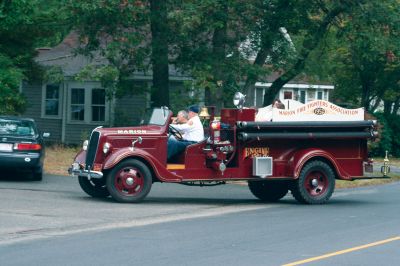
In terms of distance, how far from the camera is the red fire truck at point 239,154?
1753 centimetres

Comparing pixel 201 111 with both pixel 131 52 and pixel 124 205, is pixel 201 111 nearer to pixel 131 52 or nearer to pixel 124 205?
pixel 124 205

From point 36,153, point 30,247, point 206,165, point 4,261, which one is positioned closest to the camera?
point 4,261

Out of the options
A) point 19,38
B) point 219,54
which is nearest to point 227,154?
point 219,54

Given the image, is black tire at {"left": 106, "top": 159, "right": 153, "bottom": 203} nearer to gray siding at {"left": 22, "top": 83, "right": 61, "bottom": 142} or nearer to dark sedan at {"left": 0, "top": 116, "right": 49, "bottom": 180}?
dark sedan at {"left": 0, "top": 116, "right": 49, "bottom": 180}

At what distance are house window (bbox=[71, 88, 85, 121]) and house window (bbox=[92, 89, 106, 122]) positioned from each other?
53cm

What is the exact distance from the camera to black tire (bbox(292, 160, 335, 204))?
60.5 feet

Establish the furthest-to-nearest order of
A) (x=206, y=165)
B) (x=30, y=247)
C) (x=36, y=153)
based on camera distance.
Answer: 1. (x=36, y=153)
2. (x=206, y=165)
3. (x=30, y=247)

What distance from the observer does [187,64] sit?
2792 centimetres

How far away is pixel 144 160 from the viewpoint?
57.8 feet

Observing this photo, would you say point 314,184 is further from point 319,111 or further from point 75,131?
point 75,131

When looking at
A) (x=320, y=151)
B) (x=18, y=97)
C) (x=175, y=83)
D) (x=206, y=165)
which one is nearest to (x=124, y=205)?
(x=206, y=165)

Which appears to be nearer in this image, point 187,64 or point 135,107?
point 187,64

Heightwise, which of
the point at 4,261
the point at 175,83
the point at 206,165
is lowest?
the point at 4,261

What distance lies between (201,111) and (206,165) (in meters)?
1.58
